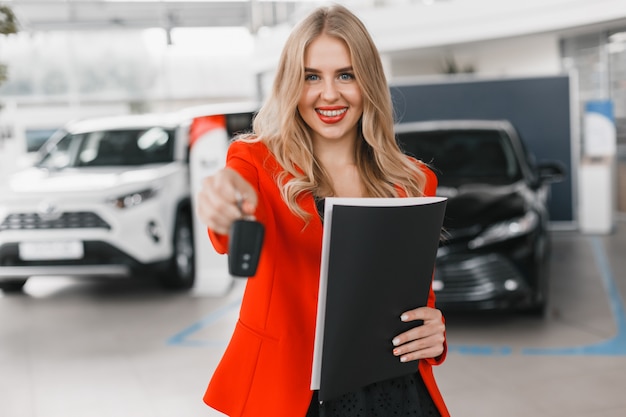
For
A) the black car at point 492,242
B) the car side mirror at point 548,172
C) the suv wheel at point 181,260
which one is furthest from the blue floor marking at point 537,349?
the car side mirror at point 548,172

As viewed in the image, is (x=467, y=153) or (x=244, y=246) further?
(x=467, y=153)

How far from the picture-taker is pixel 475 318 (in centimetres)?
524

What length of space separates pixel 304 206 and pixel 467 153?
4.41 m

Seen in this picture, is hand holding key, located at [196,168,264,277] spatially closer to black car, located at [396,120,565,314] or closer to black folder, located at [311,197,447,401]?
black folder, located at [311,197,447,401]

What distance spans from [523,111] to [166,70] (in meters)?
14.3

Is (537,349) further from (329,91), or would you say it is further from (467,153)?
(329,91)

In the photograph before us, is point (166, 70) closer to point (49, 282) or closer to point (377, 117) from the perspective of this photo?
point (49, 282)

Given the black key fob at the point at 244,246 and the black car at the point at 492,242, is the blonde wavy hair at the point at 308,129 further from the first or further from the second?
the black car at the point at 492,242

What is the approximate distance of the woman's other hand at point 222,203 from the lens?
1032 mm

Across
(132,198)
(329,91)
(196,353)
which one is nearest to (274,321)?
(329,91)

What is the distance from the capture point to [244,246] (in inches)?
39.3

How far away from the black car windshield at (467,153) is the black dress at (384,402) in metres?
3.92

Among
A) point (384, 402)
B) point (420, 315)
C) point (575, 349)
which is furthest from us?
point (575, 349)

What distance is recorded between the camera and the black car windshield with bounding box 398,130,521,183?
17.7ft
